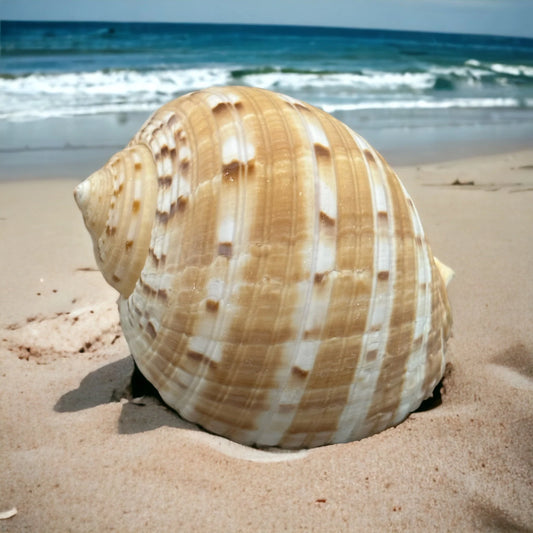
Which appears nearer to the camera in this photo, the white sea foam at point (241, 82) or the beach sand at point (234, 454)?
the beach sand at point (234, 454)

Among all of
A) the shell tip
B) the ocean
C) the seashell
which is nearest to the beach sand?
the seashell

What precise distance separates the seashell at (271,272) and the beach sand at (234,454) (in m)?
0.13

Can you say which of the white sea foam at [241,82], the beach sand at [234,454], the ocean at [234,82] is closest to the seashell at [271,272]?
the beach sand at [234,454]

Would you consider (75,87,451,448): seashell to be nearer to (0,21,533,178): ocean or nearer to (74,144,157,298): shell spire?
(74,144,157,298): shell spire

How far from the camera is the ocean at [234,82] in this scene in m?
7.90

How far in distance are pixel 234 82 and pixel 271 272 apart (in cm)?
1542

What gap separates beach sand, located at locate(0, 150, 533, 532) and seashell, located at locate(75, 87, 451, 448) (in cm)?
13

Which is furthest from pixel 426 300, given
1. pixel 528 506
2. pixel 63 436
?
pixel 63 436

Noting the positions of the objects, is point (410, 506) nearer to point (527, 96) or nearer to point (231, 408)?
point (231, 408)

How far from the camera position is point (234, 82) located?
53.7 feet

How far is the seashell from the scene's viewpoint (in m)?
1.87

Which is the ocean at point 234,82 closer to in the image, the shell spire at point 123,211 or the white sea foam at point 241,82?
the white sea foam at point 241,82

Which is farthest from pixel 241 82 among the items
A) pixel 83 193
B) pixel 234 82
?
pixel 83 193

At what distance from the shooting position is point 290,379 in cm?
191
